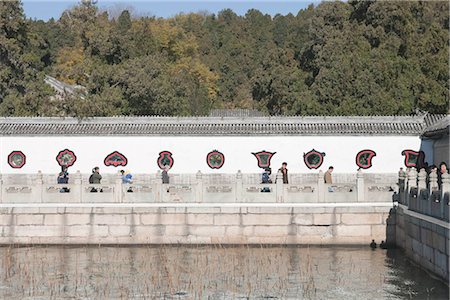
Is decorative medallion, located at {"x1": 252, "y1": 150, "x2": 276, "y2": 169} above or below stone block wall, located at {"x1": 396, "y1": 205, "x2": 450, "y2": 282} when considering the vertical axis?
above

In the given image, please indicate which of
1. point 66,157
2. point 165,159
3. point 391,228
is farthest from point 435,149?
point 66,157

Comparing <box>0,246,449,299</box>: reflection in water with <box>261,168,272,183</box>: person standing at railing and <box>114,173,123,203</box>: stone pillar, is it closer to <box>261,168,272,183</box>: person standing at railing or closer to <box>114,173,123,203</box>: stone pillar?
<box>114,173,123,203</box>: stone pillar

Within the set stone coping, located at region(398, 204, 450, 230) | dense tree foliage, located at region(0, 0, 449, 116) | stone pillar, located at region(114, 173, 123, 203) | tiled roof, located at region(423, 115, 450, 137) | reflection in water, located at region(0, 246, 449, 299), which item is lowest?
reflection in water, located at region(0, 246, 449, 299)

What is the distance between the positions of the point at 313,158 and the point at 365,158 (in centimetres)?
174

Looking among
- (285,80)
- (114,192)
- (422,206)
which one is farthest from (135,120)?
(285,80)

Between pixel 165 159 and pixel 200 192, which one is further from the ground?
pixel 165 159

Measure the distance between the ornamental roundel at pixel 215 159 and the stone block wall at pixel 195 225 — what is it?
610 centimetres

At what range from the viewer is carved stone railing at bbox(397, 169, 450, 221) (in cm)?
1752

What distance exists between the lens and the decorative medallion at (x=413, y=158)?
99.3 ft

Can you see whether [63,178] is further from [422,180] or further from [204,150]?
[422,180]

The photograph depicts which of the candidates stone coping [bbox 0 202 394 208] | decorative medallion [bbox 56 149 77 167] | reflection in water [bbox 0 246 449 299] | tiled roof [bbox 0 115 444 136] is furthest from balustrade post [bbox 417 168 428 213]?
decorative medallion [bbox 56 149 77 167]

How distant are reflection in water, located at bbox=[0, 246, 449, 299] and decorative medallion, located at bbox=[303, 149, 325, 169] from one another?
21.9 feet

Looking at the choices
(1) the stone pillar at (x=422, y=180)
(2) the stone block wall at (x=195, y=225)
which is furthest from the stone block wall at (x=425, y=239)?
(2) the stone block wall at (x=195, y=225)

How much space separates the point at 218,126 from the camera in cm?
3106
